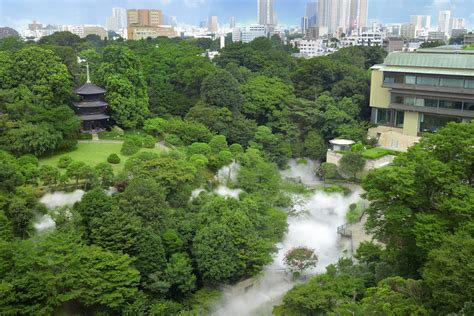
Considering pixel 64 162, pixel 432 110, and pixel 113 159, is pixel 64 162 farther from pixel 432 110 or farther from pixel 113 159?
pixel 432 110

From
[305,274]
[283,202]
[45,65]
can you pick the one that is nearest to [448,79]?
[283,202]

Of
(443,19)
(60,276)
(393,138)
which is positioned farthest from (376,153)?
(443,19)

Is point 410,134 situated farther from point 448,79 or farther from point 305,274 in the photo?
point 305,274

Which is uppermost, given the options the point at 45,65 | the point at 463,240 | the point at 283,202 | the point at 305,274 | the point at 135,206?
the point at 45,65

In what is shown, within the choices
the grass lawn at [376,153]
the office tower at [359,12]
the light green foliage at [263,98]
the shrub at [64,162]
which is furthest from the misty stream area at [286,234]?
the office tower at [359,12]

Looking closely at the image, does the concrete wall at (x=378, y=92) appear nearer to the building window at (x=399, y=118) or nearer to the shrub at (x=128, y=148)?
the building window at (x=399, y=118)

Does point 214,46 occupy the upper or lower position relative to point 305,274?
upper

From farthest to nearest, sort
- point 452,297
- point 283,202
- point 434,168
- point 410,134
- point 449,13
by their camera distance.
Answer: point 449,13 < point 410,134 < point 283,202 < point 434,168 < point 452,297

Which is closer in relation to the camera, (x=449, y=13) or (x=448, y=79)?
(x=448, y=79)

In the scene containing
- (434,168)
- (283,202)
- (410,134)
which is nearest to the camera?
(434,168)
